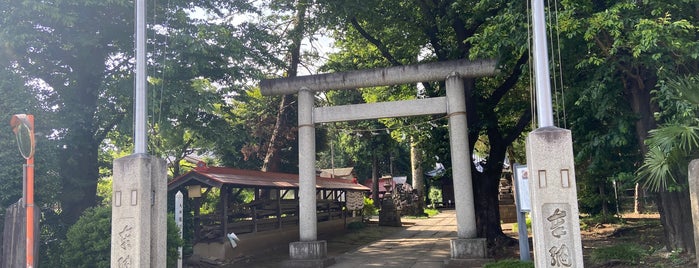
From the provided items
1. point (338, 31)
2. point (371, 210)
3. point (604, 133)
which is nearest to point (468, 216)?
point (604, 133)

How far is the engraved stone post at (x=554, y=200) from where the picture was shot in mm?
6504

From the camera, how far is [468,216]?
11883 millimetres

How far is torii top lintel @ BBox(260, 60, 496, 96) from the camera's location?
1240 cm

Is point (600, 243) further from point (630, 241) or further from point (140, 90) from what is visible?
point (140, 90)

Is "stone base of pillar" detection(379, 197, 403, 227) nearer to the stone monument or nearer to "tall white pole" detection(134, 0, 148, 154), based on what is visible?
the stone monument

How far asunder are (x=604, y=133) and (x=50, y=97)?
1324 cm

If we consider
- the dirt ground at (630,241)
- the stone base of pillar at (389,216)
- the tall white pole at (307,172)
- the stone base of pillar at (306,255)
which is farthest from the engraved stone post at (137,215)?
the stone base of pillar at (389,216)

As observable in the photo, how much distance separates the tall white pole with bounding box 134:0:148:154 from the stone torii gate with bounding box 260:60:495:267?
18.5 feet

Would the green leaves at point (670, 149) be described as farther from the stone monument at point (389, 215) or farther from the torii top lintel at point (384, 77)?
the stone monument at point (389, 215)

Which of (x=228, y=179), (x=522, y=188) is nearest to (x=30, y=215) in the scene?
(x=228, y=179)

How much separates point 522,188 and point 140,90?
722cm

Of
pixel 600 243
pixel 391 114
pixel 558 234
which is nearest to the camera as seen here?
pixel 558 234

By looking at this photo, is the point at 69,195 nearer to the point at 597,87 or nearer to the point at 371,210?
the point at 597,87

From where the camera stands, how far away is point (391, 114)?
1268 centimetres
